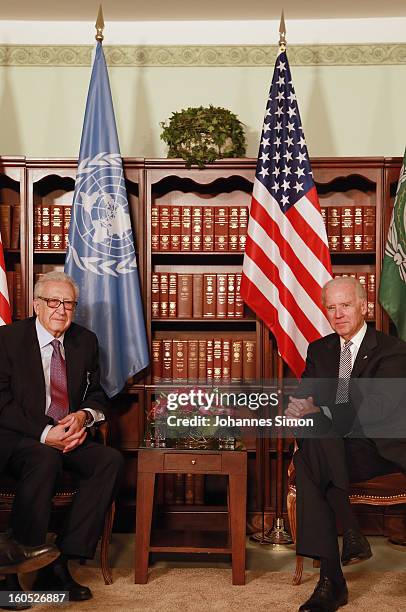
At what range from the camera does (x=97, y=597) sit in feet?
10.9

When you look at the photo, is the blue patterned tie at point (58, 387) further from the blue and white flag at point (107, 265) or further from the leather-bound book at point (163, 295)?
the leather-bound book at point (163, 295)

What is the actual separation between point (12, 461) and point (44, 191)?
1.96 metres

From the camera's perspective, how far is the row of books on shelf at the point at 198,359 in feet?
15.0

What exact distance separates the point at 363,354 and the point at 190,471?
97 cm

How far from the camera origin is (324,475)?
3316 millimetres

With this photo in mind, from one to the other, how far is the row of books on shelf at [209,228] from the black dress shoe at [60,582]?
6.40 ft

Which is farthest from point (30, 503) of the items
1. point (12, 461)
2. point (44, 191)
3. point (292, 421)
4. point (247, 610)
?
point (44, 191)

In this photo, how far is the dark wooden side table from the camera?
137 inches

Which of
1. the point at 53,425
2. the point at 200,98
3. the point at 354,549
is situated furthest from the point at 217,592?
the point at 200,98

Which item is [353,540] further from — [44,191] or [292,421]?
[44,191]

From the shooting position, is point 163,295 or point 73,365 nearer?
point 73,365

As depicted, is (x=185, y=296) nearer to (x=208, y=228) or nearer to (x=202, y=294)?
(x=202, y=294)

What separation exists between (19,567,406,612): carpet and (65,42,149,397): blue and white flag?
3.71ft

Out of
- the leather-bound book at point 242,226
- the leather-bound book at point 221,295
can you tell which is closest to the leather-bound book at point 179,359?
the leather-bound book at point 221,295
